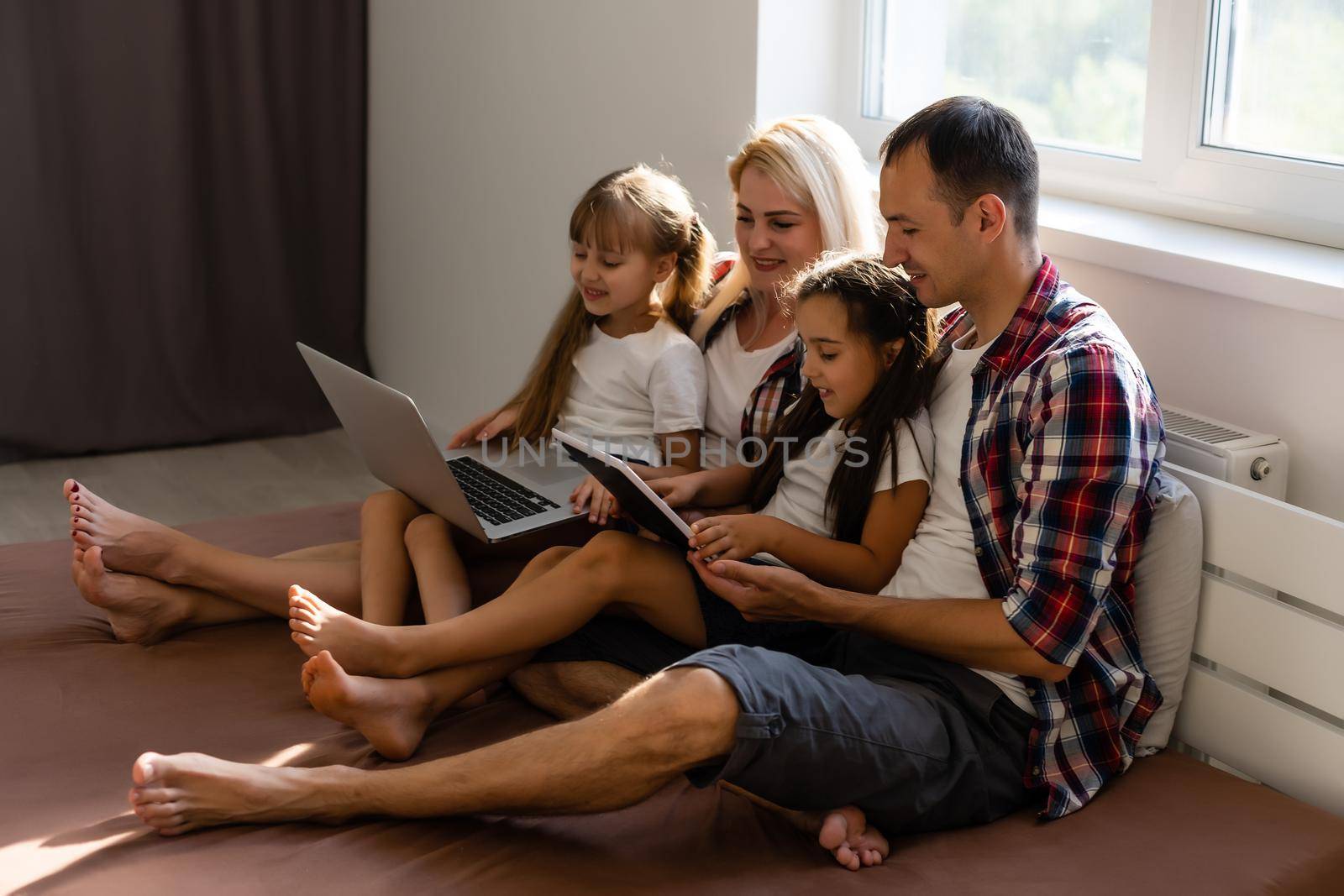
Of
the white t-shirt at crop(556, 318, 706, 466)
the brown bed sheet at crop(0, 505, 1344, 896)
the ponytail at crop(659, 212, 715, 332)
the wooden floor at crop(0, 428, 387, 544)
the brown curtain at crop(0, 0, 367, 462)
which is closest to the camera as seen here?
the brown bed sheet at crop(0, 505, 1344, 896)

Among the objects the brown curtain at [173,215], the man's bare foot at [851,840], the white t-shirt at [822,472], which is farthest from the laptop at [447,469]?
the brown curtain at [173,215]

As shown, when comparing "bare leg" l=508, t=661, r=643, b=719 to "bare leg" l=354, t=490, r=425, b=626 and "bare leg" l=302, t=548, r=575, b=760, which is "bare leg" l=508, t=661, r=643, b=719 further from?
"bare leg" l=354, t=490, r=425, b=626

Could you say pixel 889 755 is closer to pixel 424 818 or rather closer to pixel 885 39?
pixel 424 818

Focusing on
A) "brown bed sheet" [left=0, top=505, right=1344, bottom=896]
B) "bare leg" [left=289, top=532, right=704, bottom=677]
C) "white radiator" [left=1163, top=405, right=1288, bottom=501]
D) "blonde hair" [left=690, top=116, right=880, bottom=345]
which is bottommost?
"brown bed sheet" [left=0, top=505, right=1344, bottom=896]

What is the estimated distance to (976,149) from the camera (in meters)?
1.55

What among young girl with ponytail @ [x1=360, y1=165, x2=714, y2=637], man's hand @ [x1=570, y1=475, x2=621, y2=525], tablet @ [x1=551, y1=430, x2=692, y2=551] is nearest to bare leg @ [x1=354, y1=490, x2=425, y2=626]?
young girl with ponytail @ [x1=360, y1=165, x2=714, y2=637]

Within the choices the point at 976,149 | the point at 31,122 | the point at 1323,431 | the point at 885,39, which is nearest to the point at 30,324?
the point at 31,122

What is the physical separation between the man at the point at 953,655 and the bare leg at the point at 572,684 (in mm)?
228

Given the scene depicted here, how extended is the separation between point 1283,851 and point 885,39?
68.9 inches

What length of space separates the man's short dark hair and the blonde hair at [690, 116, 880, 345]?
402 millimetres

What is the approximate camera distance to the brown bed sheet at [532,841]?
137cm

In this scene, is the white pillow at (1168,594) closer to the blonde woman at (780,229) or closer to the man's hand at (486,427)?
the blonde woman at (780,229)

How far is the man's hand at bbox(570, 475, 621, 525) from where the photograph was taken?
1918 millimetres

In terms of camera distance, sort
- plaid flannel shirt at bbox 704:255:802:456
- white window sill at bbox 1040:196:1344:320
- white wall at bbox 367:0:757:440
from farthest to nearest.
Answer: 1. white wall at bbox 367:0:757:440
2. plaid flannel shirt at bbox 704:255:802:456
3. white window sill at bbox 1040:196:1344:320
